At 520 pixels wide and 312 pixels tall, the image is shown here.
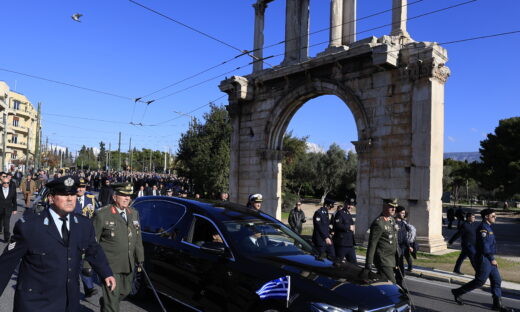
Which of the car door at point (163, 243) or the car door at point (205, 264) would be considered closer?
the car door at point (205, 264)

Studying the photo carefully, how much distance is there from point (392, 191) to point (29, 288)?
1159 cm

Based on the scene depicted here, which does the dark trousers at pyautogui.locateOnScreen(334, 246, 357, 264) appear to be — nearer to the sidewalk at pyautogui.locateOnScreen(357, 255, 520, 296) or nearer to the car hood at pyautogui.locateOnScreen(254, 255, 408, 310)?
the sidewalk at pyautogui.locateOnScreen(357, 255, 520, 296)

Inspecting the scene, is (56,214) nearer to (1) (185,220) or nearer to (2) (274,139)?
(1) (185,220)

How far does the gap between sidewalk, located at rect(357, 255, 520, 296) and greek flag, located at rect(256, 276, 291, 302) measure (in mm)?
6457

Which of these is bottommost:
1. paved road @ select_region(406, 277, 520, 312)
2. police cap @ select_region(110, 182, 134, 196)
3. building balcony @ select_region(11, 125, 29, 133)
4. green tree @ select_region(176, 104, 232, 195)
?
paved road @ select_region(406, 277, 520, 312)

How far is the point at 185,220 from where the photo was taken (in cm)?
520

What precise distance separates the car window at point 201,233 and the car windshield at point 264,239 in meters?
0.25

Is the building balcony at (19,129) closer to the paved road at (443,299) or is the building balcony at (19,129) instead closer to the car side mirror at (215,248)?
the paved road at (443,299)

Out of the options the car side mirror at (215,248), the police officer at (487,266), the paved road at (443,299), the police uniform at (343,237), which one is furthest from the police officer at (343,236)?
the car side mirror at (215,248)

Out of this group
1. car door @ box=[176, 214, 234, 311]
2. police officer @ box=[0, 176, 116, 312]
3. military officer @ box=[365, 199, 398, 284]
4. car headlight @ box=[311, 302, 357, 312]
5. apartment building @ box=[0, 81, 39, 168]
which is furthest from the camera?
apartment building @ box=[0, 81, 39, 168]

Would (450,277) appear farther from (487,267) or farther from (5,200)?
(5,200)

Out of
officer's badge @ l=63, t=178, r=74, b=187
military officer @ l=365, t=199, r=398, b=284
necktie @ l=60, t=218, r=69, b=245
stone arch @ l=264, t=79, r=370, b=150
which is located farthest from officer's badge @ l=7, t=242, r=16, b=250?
stone arch @ l=264, t=79, r=370, b=150

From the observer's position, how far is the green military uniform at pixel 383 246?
5.68 metres

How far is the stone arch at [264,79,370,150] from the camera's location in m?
13.9
